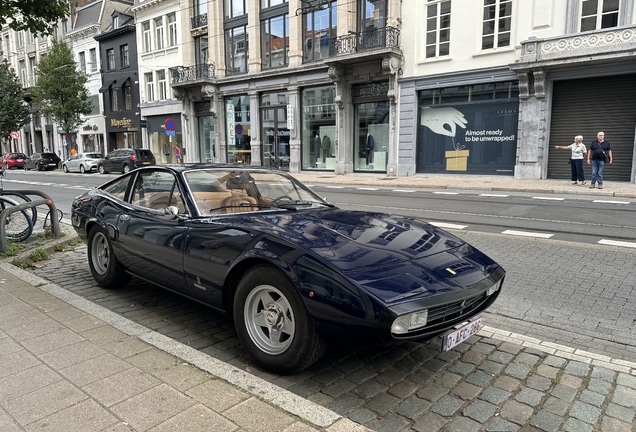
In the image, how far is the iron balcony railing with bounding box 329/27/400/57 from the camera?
22.2 meters

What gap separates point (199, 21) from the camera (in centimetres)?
3253

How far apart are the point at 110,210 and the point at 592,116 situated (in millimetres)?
18938

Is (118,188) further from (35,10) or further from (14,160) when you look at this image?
(14,160)

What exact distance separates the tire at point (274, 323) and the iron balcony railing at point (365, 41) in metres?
21.1

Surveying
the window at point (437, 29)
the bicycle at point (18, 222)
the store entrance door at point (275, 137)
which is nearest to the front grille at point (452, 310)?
the bicycle at point (18, 222)

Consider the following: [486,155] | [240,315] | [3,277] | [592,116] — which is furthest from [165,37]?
[240,315]

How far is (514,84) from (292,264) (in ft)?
63.8

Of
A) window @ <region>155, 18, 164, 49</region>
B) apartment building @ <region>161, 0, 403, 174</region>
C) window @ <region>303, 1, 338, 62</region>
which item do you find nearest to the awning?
window @ <region>155, 18, 164, 49</region>

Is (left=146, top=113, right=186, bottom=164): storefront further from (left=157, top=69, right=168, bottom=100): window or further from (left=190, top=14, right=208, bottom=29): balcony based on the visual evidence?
(left=190, top=14, right=208, bottom=29): balcony

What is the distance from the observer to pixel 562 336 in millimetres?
3857

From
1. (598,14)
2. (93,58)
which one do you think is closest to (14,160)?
(93,58)

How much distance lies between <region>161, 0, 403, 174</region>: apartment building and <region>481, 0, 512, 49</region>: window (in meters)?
4.16

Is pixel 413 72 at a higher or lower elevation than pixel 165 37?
lower

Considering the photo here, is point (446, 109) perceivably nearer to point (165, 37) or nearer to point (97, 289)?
point (97, 289)
